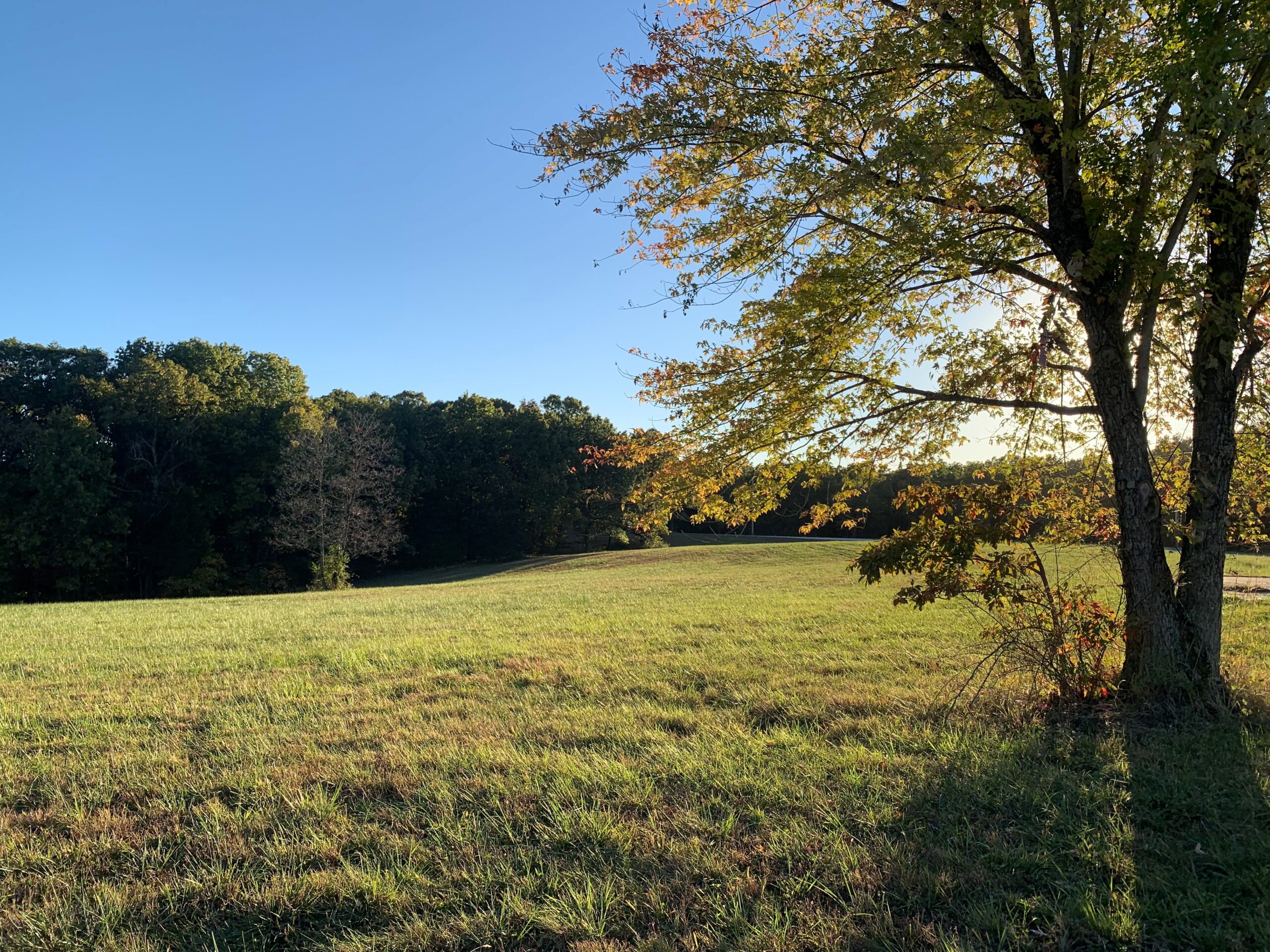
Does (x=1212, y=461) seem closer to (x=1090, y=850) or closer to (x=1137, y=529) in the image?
(x=1137, y=529)

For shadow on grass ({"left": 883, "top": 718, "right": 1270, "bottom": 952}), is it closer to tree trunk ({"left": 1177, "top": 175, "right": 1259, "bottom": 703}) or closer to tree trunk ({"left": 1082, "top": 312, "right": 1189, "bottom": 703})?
tree trunk ({"left": 1082, "top": 312, "right": 1189, "bottom": 703})

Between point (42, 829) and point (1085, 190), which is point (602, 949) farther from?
point (1085, 190)

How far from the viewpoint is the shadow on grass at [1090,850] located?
2463 millimetres

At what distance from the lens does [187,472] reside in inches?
1316

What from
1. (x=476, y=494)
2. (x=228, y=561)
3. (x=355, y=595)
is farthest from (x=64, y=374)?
(x=355, y=595)

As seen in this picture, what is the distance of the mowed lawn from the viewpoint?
2543mm

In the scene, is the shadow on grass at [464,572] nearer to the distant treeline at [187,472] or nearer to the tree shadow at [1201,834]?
the distant treeline at [187,472]

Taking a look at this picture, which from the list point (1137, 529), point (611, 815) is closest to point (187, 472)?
point (611, 815)

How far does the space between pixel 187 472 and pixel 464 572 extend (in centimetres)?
1415

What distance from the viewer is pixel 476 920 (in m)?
2.54

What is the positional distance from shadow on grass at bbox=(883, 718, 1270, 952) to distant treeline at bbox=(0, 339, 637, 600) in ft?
72.6

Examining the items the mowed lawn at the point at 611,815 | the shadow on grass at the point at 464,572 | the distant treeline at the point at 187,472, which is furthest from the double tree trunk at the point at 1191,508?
the shadow on grass at the point at 464,572

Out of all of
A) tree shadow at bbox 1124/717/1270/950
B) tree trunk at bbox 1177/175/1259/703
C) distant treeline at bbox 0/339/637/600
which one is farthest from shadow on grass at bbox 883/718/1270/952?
distant treeline at bbox 0/339/637/600

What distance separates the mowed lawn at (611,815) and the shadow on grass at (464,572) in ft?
76.9
